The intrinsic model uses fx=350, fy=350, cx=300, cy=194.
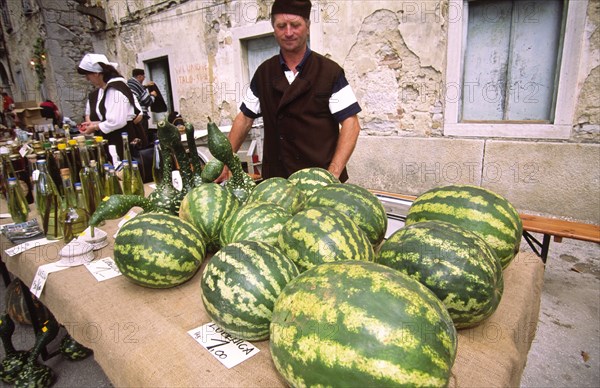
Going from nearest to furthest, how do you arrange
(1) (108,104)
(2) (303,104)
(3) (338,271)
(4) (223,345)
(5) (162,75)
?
(3) (338,271) < (4) (223,345) < (2) (303,104) < (1) (108,104) < (5) (162,75)

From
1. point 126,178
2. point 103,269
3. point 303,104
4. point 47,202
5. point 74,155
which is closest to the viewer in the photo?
point 103,269

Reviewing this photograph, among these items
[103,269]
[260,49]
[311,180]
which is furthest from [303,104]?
[260,49]

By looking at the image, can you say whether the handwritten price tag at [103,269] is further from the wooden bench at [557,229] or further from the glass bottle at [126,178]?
the wooden bench at [557,229]

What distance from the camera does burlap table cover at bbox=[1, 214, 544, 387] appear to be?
1.08 m

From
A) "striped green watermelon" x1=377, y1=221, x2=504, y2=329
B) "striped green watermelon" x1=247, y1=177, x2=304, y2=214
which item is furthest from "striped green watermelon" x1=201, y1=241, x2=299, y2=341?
"striped green watermelon" x1=247, y1=177, x2=304, y2=214

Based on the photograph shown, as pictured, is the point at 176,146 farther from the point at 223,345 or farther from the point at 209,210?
the point at 223,345

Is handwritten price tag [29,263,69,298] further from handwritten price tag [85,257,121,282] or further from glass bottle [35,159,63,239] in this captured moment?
glass bottle [35,159,63,239]

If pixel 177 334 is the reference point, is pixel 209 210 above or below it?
above

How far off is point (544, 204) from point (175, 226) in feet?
16.1

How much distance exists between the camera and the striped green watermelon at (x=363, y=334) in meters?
0.80

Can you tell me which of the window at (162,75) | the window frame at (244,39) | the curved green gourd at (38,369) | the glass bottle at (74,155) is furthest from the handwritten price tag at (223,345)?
the window at (162,75)

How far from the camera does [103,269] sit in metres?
1.74

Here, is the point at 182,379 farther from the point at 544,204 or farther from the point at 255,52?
the point at 255,52

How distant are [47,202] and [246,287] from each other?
200 cm
